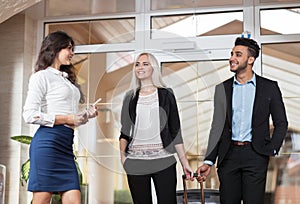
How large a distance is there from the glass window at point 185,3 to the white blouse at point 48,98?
2.40 metres

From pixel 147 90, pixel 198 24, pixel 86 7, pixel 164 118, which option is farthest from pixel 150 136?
pixel 86 7

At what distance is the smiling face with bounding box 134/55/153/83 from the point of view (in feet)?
12.5

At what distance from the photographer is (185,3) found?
5.55 metres

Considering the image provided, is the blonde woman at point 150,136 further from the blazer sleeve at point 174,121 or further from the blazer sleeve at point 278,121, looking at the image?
the blazer sleeve at point 278,121

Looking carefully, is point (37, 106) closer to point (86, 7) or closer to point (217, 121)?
point (217, 121)

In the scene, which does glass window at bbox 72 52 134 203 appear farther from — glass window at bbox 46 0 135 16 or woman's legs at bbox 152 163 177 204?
glass window at bbox 46 0 135 16

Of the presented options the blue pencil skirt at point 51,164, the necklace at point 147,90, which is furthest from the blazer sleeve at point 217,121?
the blue pencil skirt at point 51,164

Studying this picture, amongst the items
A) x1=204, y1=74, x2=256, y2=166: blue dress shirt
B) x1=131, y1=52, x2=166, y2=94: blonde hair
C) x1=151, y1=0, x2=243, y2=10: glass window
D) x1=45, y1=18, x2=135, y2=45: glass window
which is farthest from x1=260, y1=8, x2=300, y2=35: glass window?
x1=131, y1=52, x2=166, y2=94: blonde hair

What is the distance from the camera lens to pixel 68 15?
574cm

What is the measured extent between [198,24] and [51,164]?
263cm

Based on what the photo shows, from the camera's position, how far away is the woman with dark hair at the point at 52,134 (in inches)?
126

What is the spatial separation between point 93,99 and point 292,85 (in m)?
1.81

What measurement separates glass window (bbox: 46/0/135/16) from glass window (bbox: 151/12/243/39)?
0.95 ft

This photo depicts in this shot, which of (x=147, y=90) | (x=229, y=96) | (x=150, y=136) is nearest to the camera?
(x=150, y=136)
